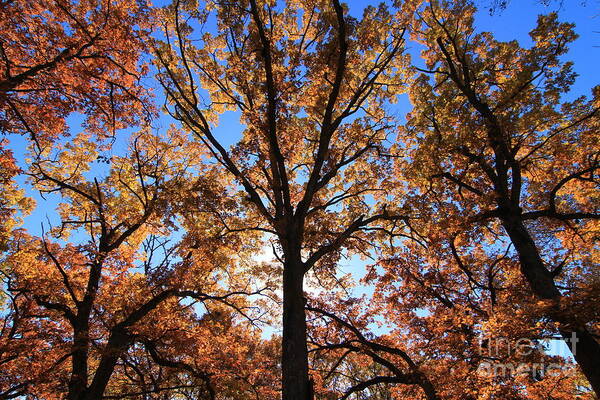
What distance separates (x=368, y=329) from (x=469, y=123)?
729cm

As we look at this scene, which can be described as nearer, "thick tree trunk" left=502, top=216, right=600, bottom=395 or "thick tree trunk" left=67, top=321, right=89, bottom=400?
"thick tree trunk" left=502, top=216, right=600, bottom=395

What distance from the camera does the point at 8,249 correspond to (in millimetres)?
10328

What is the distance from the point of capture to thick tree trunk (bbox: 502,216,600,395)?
6.26 meters

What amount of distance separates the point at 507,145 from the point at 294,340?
27.9 ft

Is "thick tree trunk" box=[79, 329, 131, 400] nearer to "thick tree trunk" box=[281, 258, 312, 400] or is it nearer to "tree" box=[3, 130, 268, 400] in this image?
"tree" box=[3, 130, 268, 400]

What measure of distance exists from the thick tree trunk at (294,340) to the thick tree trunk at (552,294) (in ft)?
15.3

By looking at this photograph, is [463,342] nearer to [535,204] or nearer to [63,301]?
[535,204]

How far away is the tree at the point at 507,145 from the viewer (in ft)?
27.3

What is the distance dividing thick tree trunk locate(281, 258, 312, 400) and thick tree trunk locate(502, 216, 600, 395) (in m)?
4.65

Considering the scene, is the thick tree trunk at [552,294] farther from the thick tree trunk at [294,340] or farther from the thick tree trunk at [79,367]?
the thick tree trunk at [79,367]

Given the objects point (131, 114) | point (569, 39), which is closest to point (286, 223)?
point (131, 114)

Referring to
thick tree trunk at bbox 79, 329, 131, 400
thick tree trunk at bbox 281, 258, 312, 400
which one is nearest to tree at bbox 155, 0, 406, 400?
thick tree trunk at bbox 281, 258, 312, 400

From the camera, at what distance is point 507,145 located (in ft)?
30.6

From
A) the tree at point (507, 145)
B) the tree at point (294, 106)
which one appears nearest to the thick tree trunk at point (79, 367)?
the tree at point (294, 106)
